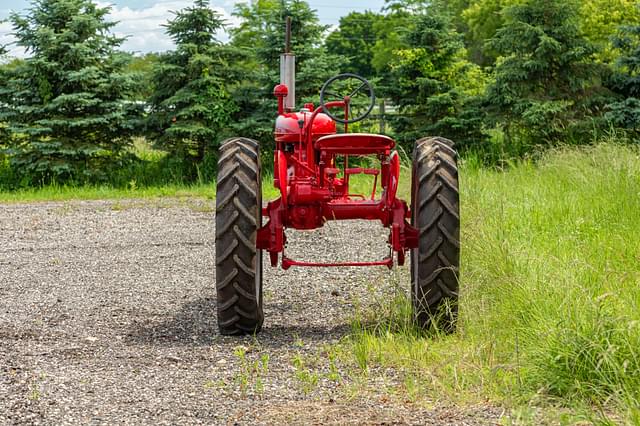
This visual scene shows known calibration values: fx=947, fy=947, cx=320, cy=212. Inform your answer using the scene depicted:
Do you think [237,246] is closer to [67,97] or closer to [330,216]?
[330,216]

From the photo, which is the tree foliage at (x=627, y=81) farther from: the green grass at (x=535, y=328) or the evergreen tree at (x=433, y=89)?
the green grass at (x=535, y=328)

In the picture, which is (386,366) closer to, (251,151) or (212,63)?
(251,151)

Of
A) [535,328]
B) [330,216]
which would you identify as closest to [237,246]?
[330,216]

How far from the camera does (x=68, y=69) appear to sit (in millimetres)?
18516

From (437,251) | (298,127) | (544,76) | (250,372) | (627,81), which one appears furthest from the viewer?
(544,76)

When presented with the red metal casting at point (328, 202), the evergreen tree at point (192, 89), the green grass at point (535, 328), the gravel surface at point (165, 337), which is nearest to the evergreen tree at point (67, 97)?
the evergreen tree at point (192, 89)

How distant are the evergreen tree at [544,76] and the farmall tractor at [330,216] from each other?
37.2 ft

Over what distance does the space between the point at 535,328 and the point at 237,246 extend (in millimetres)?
1923

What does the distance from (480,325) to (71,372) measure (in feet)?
7.92

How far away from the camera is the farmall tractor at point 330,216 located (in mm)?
5859

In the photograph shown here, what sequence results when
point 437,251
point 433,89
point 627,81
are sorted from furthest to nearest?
point 433,89 < point 627,81 < point 437,251

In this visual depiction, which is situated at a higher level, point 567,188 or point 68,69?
point 68,69

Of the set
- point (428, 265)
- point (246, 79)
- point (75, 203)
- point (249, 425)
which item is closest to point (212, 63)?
point (246, 79)

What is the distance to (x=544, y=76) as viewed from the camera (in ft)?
58.7
